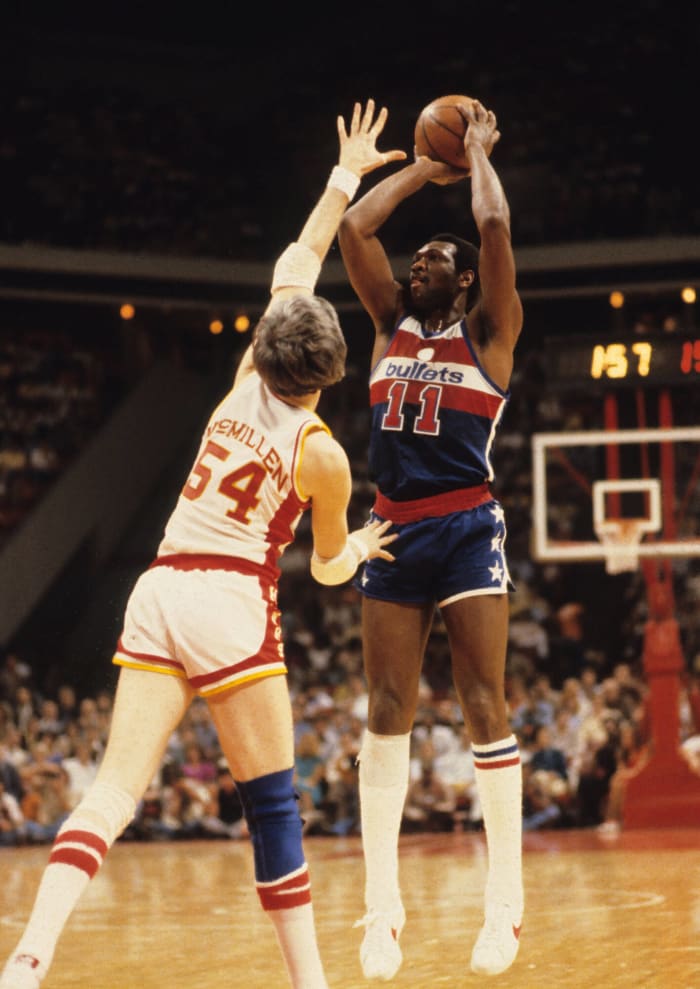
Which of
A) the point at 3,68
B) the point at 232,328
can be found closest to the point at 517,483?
the point at 232,328

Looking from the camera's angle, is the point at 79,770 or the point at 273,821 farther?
the point at 79,770

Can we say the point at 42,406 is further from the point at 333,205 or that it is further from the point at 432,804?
the point at 333,205

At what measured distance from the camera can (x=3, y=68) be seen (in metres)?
19.4

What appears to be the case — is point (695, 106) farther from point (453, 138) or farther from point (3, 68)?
point (453, 138)

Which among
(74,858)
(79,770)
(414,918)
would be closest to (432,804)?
(79,770)

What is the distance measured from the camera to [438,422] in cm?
470

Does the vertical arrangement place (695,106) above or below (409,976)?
above

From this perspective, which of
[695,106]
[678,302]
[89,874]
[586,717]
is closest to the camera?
[89,874]

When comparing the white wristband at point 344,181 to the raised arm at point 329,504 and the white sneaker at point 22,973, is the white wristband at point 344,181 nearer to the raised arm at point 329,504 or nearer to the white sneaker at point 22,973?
the raised arm at point 329,504

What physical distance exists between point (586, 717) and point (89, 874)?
9.17 metres

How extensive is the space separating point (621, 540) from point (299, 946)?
8.30 m

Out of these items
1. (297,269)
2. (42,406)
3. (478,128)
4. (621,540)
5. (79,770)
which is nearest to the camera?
(297,269)

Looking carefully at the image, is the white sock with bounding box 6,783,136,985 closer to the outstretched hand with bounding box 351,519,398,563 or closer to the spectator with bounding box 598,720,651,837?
the outstretched hand with bounding box 351,519,398,563

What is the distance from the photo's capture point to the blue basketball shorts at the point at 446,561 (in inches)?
185
